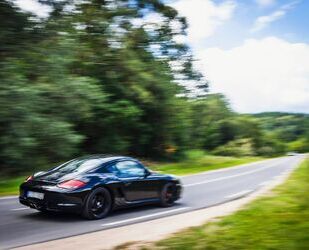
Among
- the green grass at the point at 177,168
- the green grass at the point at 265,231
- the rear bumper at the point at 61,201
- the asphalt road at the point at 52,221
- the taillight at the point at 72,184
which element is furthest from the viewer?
the green grass at the point at 177,168

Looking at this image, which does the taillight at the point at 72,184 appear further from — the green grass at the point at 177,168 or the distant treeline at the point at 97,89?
the green grass at the point at 177,168

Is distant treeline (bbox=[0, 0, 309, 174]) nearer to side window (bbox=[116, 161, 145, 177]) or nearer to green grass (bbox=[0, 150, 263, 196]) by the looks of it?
green grass (bbox=[0, 150, 263, 196])

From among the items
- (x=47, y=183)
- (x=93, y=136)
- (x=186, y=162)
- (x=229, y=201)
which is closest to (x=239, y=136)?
(x=186, y=162)

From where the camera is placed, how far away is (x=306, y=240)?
5.13 metres

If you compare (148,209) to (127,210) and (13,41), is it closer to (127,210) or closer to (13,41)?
(127,210)

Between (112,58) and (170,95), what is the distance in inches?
285

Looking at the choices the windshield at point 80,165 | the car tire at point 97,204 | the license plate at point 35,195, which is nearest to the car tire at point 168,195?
the car tire at point 97,204

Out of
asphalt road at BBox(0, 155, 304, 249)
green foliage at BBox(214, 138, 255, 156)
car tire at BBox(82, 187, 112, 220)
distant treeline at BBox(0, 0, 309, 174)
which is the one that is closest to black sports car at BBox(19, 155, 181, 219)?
car tire at BBox(82, 187, 112, 220)

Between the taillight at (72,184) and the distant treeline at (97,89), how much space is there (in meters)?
2.62

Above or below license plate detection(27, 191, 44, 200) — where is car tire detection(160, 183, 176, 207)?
below

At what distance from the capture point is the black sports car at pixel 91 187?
9.41 metres

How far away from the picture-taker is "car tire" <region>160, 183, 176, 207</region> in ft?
40.0

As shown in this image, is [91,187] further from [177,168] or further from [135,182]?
[177,168]

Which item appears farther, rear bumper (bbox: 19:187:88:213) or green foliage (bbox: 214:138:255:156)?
green foliage (bbox: 214:138:255:156)
